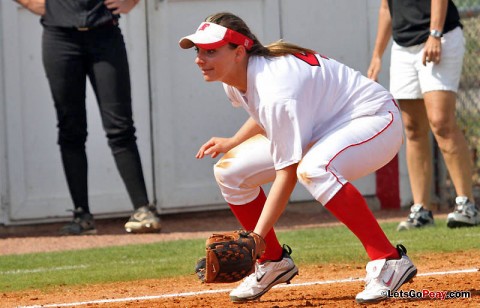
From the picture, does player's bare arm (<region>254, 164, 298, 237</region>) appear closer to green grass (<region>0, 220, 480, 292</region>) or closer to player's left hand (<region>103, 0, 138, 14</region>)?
green grass (<region>0, 220, 480, 292</region>)

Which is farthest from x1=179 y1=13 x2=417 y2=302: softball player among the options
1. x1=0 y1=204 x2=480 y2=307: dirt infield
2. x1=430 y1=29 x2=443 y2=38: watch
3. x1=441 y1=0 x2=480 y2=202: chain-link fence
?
A: x1=441 y1=0 x2=480 y2=202: chain-link fence

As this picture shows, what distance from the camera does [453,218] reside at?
8383mm

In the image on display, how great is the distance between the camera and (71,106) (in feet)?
30.0

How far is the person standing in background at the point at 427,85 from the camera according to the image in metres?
8.24

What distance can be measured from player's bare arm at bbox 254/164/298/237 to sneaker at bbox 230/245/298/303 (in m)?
0.57

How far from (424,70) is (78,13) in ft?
8.97

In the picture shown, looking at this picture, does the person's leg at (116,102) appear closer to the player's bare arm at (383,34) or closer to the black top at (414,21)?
the player's bare arm at (383,34)

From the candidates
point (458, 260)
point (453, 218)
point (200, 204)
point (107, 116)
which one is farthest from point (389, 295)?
point (200, 204)

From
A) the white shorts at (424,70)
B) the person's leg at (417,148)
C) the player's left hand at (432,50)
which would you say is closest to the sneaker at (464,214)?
the person's leg at (417,148)

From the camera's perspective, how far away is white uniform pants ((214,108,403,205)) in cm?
521

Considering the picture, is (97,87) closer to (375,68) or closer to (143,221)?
(143,221)

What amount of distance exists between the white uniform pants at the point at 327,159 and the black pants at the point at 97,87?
335 cm

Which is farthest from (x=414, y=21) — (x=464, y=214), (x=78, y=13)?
(x=78, y=13)

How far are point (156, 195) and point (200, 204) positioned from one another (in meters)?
0.41
